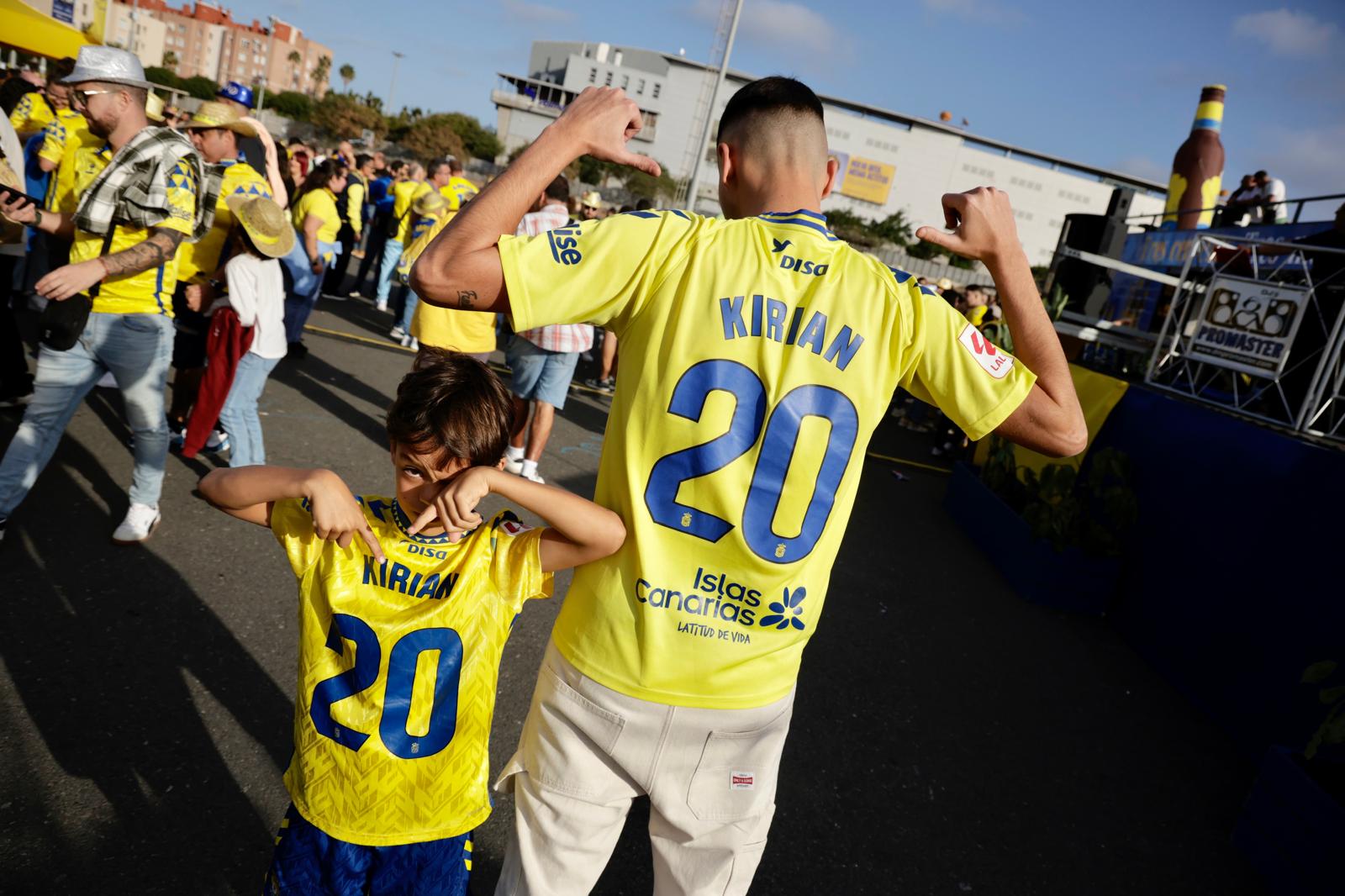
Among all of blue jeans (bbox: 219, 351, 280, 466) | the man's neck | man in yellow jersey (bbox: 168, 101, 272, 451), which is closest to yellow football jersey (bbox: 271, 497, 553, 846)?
the man's neck

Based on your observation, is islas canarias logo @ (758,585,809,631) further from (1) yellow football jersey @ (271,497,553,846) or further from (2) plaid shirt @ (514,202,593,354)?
(2) plaid shirt @ (514,202,593,354)

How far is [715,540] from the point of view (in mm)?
1516

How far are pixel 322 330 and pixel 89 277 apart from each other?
6.40 meters

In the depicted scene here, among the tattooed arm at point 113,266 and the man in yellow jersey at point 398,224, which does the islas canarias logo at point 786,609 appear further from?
the man in yellow jersey at point 398,224

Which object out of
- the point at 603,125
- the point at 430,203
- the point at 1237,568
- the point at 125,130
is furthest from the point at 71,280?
the point at 1237,568

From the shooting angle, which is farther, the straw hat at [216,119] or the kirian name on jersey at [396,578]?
the straw hat at [216,119]

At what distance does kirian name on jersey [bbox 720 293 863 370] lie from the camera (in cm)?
149

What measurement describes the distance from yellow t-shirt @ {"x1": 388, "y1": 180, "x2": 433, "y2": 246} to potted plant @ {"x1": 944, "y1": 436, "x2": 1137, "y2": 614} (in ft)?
24.6

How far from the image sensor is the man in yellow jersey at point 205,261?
4.83m

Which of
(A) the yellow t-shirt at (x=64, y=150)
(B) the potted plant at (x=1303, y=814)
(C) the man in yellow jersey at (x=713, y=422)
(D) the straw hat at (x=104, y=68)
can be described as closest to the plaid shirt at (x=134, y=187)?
(D) the straw hat at (x=104, y=68)

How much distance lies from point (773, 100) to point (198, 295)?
441 cm

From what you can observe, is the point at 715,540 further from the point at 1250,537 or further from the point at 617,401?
the point at 1250,537

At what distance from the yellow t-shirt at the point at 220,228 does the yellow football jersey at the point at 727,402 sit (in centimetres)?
405

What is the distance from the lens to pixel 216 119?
Answer: 508 cm
